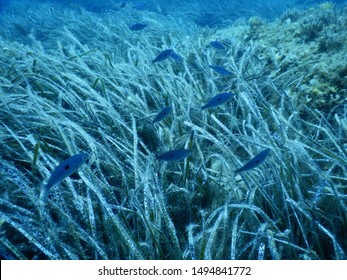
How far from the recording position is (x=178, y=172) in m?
2.25

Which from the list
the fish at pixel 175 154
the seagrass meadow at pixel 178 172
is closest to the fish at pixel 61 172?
the seagrass meadow at pixel 178 172

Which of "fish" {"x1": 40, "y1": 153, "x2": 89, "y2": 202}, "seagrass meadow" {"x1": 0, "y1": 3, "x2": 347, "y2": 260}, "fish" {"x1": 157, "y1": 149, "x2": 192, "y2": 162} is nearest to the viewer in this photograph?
"fish" {"x1": 40, "y1": 153, "x2": 89, "y2": 202}

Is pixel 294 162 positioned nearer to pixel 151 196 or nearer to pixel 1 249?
pixel 151 196

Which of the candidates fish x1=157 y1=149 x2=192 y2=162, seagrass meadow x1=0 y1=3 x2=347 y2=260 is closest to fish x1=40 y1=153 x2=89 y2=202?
seagrass meadow x1=0 y1=3 x2=347 y2=260

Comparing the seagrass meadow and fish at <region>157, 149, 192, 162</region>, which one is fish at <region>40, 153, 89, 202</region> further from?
fish at <region>157, 149, 192, 162</region>

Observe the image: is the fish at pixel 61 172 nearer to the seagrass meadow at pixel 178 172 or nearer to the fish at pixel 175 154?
the seagrass meadow at pixel 178 172

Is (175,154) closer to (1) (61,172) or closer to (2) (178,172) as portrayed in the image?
(2) (178,172)

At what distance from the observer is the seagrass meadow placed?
1.71 metres

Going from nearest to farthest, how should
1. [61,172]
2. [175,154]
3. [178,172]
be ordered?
[61,172]
[175,154]
[178,172]

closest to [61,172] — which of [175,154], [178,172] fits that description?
[175,154]

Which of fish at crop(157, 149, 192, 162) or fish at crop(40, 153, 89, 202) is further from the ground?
fish at crop(157, 149, 192, 162)

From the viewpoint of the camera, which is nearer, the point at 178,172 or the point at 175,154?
the point at 175,154

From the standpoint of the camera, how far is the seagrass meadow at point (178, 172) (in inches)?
67.4
